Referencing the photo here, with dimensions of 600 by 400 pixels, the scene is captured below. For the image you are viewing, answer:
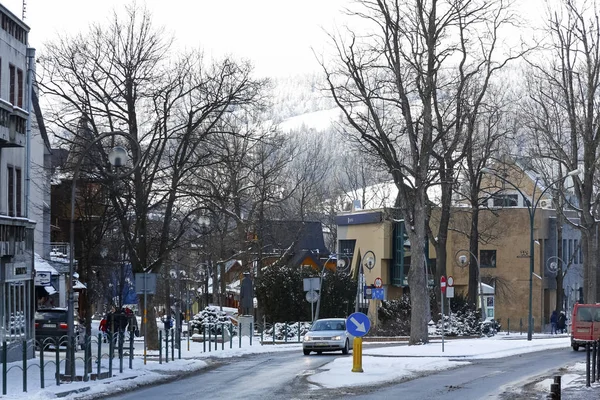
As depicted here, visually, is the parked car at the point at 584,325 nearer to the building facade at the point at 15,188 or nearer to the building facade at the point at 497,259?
the building facade at the point at 15,188

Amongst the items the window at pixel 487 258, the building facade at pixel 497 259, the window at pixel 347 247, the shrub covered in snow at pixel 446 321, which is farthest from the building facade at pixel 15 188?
the window at pixel 487 258

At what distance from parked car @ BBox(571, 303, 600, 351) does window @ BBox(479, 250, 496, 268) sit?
3802cm

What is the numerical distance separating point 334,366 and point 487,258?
1981 inches

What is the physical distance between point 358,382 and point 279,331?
30.3 meters

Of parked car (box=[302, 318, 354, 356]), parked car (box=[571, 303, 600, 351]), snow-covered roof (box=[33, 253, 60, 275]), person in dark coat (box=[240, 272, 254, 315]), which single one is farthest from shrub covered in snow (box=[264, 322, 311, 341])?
parked car (box=[571, 303, 600, 351])

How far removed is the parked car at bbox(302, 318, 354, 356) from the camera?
126ft

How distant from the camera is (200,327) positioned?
178 ft

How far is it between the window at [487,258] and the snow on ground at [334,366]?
31.5m

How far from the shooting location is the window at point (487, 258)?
78812mm

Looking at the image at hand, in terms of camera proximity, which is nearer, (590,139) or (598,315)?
(598,315)

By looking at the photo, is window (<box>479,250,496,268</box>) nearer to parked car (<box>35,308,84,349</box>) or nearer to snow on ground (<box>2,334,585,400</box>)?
snow on ground (<box>2,334,585,400</box>)

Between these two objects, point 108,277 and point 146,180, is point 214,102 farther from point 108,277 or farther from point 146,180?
point 108,277

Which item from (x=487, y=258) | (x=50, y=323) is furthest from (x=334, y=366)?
(x=487, y=258)

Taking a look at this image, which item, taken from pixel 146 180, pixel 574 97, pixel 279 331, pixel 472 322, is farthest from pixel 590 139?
pixel 146 180
